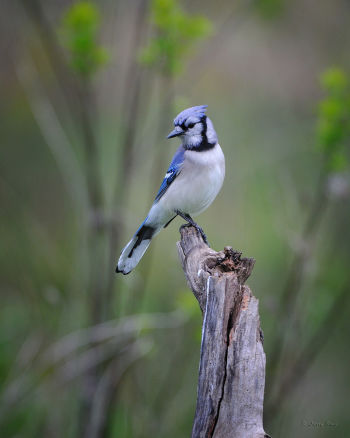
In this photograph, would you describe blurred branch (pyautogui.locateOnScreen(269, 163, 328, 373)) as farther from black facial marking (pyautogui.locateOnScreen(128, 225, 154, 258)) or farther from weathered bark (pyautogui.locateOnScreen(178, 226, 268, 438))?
weathered bark (pyautogui.locateOnScreen(178, 226, 268, 438))

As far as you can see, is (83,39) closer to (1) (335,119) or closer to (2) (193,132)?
(2) (193,132)

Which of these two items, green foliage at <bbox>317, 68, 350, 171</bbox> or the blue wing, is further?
green foliage at <bbox>317, 68, 350, 171</bbox>

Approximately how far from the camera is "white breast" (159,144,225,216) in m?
3.83

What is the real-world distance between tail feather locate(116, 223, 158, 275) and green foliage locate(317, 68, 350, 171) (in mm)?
1434

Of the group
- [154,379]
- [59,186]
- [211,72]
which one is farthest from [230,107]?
[154,379]

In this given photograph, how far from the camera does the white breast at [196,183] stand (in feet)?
12.6

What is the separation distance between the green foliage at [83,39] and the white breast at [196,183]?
1.04m

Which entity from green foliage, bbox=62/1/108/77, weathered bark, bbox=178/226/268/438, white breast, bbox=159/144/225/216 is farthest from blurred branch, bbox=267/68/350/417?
weathered bark, bbox=178/226/268/438

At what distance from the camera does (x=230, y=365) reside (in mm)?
2562

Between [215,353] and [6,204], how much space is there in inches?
167

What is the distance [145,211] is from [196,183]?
2922mm

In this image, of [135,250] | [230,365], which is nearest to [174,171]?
[135,250]

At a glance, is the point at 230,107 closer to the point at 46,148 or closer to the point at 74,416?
the point at 46,148

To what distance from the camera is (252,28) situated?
7.97 metres
